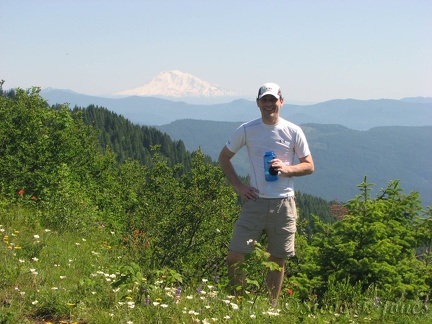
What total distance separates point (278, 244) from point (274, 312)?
4.32ft

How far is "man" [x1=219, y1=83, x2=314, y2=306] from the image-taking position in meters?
5.31

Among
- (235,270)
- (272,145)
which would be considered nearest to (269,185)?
(272,145)

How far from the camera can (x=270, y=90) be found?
5227 millimetres

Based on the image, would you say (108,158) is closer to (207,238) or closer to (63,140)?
(63,140)

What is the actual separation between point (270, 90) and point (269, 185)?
40.5 inches

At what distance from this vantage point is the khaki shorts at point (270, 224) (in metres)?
5.37

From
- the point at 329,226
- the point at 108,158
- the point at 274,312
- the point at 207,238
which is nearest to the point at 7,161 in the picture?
the point at 207,238

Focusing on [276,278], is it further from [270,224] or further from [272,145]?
[272,145]

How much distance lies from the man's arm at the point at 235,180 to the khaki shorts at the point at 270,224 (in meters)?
0.10

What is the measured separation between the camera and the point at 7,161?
46.8ft

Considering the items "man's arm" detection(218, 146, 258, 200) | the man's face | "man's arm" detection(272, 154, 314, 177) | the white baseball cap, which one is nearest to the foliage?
"man's arm" detection(272, 154, 314, 177)

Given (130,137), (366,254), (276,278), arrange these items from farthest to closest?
(130,137) → (366,254) → (276,278)

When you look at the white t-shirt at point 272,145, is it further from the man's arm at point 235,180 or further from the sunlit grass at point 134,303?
the sunlit grass at point 134,303

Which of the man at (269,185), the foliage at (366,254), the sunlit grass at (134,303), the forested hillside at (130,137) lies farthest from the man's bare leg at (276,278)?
the forested hillside at (130,137)
